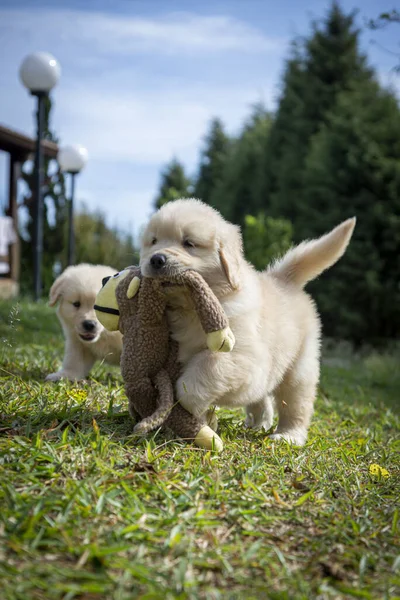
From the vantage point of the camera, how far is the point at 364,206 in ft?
44.1

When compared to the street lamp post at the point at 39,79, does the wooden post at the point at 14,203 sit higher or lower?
lower

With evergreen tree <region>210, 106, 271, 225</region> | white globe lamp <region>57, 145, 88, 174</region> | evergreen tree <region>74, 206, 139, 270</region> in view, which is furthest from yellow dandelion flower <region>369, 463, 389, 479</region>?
evergreen tree <region>210, 106, 271, 225</region>

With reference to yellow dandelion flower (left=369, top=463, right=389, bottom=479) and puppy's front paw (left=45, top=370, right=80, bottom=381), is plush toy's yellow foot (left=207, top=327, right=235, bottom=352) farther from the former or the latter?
puppy's front paw (left=45, top=370, right=80, bottom=381)

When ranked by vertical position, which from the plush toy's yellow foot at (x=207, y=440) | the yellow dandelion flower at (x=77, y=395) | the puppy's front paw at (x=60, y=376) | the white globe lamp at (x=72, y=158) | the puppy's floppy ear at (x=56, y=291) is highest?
the white globe lamp at (x=72, y=158)

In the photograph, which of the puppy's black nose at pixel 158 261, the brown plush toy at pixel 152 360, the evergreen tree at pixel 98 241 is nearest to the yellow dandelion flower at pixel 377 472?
the brown plush toy at pixel 152 360

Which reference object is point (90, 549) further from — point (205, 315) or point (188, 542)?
point (205, 315)

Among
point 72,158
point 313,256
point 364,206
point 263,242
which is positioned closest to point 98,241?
point 72,158

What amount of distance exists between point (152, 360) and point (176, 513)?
0.93 metres

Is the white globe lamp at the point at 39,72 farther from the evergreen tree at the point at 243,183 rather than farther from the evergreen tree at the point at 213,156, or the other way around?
the evergreen tree at the point at 213,156

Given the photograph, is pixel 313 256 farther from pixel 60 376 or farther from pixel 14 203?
pixel 14 203

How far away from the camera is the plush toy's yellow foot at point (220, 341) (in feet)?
8.67

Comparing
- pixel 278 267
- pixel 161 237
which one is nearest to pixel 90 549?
pixel 161 237

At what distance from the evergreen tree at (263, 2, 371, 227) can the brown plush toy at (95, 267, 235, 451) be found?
46.1 feet

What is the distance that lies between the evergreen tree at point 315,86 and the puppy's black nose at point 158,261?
14261 mm
